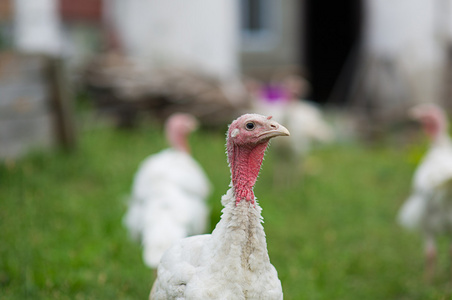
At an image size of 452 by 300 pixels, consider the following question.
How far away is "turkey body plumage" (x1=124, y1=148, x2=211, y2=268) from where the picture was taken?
3758 millimetres

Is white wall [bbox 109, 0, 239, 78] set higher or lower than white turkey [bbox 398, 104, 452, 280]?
higher

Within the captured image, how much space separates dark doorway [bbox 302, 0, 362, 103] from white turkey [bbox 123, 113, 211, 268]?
43.8 ft

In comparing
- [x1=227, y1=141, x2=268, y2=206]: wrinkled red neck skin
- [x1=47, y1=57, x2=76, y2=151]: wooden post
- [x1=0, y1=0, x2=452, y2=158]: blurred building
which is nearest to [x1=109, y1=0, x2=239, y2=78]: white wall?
[x1=0, y1=0, x2=452, y2=158]: blurred building

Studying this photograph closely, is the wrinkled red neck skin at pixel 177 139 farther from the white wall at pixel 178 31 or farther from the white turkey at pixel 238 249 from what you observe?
the white wall at pixel 178 31

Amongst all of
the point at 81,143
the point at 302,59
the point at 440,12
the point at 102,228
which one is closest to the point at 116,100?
the point at 81,143

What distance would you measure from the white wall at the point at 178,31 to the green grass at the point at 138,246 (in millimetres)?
3488

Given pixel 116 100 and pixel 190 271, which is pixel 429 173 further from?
pixel 116 100

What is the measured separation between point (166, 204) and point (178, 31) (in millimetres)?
8327

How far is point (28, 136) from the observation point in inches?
267

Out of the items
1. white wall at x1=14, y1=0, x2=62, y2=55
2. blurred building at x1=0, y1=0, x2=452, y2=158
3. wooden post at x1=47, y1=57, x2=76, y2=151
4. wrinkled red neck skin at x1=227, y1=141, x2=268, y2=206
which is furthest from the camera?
blurred building at x1=0, y1=0, x2=452, y2=158

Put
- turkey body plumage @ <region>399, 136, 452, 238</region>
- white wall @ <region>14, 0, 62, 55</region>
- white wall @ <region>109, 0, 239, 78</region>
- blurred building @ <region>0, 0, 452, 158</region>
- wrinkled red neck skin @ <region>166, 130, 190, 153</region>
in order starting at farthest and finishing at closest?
white wall @ <region>109, 0, 239, 78</region> < blurred building @ <region>0, 0, 452, 158</region> < white wall @ <region>14, 0, 62, 55</region> < wrinkled red neck skin @ <region>166, 130, 190, 153</region> < turkey body plumage @ <region>399, 136, 452, 238</region>

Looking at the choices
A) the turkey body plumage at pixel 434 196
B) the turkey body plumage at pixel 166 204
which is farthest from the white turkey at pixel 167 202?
the turkey body plumage at pixel 434 196

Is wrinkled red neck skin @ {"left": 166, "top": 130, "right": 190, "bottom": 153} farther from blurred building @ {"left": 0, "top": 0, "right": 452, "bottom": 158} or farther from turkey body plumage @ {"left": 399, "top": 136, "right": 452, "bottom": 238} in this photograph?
blurred building @ {"left": 0, "top": 0, "right": 452, "bottom": 158}

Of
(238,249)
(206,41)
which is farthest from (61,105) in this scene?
(206,41)
